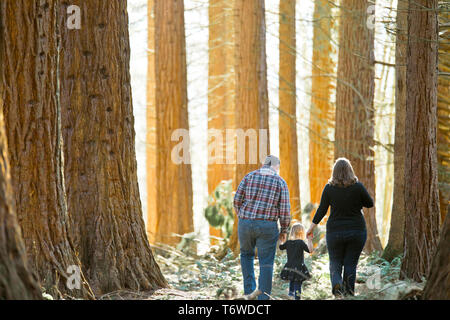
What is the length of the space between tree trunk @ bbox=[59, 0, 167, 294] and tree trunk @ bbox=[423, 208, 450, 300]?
408cm

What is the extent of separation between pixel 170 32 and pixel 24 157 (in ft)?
29.5

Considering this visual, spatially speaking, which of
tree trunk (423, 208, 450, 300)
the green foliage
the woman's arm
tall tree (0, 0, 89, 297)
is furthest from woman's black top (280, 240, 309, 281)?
the green foliage

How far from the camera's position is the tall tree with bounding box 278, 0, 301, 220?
18.3 metres

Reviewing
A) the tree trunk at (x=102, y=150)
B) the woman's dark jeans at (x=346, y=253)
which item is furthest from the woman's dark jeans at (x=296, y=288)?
the tree trunk at (x=102, y=150)

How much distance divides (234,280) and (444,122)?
16.3ft

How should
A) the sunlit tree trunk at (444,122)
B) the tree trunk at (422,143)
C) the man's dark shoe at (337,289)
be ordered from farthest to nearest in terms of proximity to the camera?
the sunlit tree trunk at (444,122)
the tree trunk at (422,143)
the man's dark shoe at (337,289)

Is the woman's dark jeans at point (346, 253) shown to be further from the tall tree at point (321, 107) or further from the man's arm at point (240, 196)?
the tall tree at point (321, 107)

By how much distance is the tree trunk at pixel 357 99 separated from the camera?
14.1 metres

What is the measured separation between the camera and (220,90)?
70.7 feet

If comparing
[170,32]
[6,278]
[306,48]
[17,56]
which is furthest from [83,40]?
[306,48]

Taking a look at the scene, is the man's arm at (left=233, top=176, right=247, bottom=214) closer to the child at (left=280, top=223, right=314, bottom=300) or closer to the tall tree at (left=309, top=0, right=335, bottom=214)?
the child at (left=280, top=223, right=314, bottom=300)

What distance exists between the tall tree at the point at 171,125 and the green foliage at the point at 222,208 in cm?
97

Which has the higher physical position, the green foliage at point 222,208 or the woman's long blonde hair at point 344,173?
the woman's long blonde hair at point 344,173
